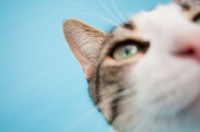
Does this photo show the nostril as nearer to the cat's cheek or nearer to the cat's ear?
the cat's cheek

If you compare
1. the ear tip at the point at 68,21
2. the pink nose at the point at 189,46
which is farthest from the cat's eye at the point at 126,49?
the ear tip at the point at 68,21

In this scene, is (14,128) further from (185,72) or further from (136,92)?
(185,72)

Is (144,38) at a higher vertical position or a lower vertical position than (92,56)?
higher

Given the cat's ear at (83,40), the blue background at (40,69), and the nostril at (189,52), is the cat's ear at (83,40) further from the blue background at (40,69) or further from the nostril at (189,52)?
the nostril at (189,52)

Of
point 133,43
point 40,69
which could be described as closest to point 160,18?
point 133,43

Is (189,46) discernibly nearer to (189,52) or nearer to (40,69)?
(189,52)

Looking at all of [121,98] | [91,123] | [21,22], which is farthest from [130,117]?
[21,22]

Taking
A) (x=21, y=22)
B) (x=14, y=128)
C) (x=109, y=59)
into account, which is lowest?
(x=14, y=128)
